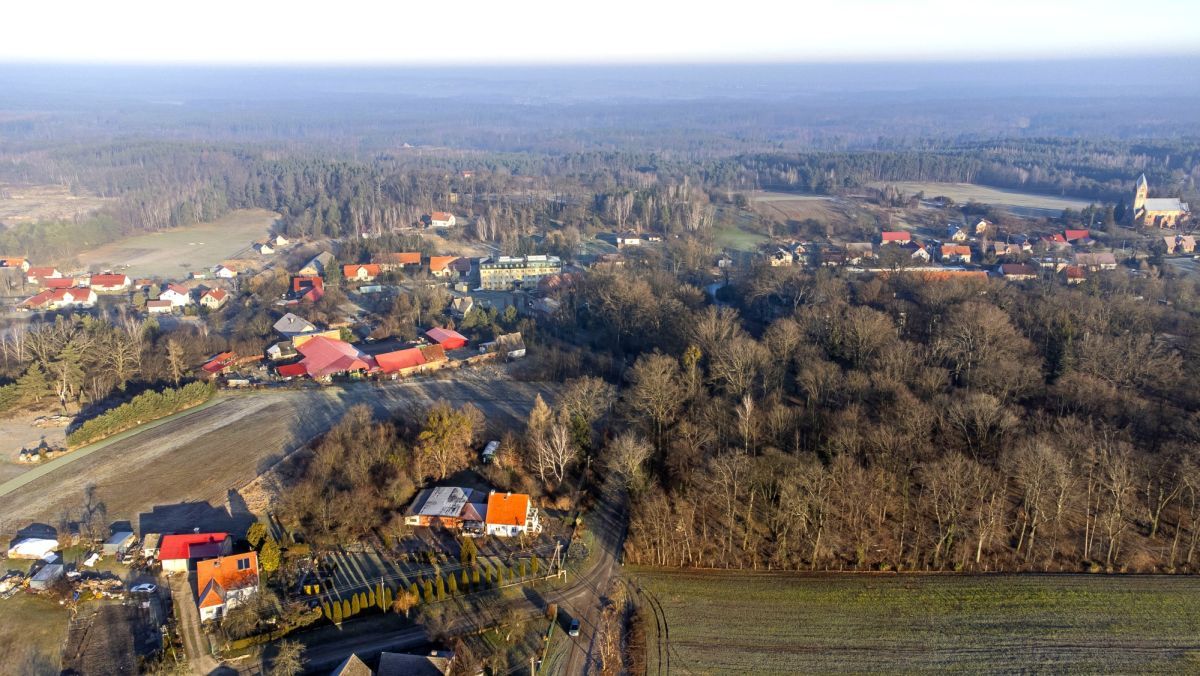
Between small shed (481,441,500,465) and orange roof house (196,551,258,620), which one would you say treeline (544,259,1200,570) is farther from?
orange roof house (196,551,258,620)

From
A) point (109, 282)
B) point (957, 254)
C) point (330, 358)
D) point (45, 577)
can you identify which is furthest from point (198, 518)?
point (957, 254)

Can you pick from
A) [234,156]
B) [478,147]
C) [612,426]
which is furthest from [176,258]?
[478,147]

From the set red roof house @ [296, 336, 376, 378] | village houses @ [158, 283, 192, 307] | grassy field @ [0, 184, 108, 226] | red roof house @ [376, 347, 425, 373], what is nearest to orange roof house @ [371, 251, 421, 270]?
village houses @ [158, 283, 192, 307]

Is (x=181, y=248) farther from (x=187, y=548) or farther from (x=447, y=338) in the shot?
(x=187, y=548)

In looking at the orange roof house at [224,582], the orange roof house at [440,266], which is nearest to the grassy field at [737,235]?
the orange roof house at [440,266]

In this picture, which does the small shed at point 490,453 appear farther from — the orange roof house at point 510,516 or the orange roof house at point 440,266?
the orange roof house at point 440,266

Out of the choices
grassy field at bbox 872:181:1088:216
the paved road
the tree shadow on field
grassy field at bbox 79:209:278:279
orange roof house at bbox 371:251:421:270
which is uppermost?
grassy field at bbox 872:181:1088:216
